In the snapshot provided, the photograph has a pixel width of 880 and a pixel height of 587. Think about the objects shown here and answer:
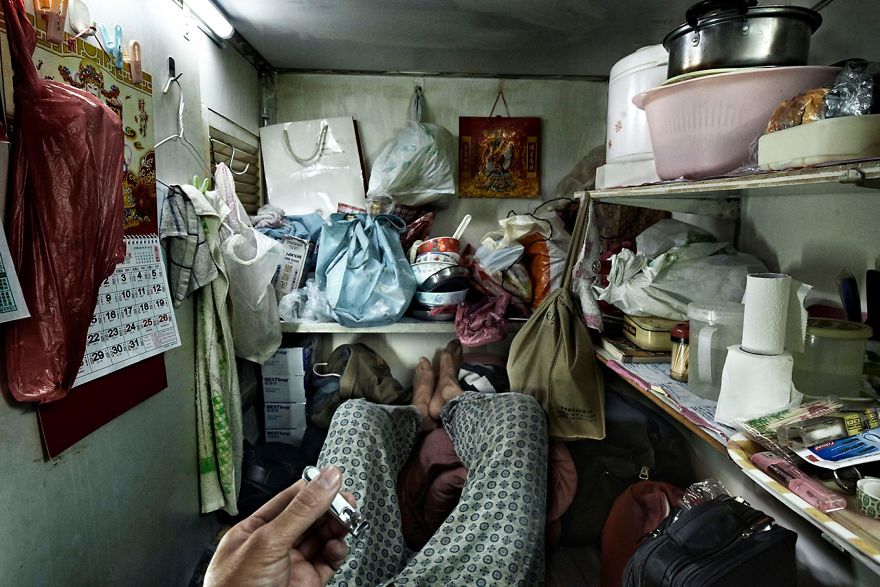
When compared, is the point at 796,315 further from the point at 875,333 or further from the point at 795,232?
the point at 795,232

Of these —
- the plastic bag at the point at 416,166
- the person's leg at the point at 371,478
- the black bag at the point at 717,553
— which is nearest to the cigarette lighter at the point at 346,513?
the person's leg at the point at 371,478

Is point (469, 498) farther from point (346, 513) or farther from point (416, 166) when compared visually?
point (416, 166)

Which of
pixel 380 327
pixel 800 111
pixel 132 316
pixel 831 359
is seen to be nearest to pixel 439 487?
pixel 380 327

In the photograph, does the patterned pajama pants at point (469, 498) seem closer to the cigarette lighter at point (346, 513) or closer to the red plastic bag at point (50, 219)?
the cigarette lighter at point (346, 513)

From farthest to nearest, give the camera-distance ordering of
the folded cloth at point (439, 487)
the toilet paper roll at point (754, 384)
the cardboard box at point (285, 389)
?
the cardboard box at point (285, 389), the folded cloth at point (439, 487), the toilet paper roll at point (754, 384)

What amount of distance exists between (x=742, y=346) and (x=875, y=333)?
34 centimetres

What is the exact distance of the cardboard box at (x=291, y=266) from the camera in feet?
7.02

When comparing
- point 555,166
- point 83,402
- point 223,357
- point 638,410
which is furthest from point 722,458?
point 83,402

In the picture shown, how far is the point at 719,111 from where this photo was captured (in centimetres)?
95

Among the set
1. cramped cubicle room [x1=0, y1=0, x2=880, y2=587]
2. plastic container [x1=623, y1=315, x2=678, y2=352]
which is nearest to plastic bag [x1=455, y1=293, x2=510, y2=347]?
cramped cubicle room [x1=0, y1=0, x2=880, y2=587]

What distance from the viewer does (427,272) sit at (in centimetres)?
206

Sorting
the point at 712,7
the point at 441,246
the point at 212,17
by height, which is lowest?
the point at 441,246

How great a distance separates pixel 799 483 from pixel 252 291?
1643 millimetres

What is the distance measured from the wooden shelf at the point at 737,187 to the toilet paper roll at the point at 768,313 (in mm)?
169
